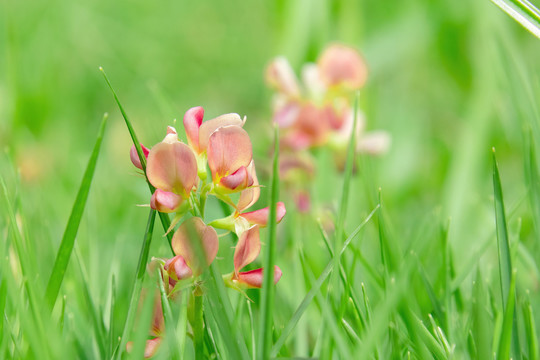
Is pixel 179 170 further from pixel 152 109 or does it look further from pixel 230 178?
pixel 152 109

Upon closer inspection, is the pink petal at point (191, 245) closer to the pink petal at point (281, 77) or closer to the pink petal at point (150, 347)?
the pink petal at point (150, 347)

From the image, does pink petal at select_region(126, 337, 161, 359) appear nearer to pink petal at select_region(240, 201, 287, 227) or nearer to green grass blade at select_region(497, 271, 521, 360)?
pink petal at select_region(240, 201, 287, 227)

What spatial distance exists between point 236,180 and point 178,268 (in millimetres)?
89

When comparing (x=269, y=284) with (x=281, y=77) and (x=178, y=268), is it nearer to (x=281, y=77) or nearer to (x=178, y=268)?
(x=178, y=268)

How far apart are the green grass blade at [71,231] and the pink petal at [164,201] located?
0.19ft

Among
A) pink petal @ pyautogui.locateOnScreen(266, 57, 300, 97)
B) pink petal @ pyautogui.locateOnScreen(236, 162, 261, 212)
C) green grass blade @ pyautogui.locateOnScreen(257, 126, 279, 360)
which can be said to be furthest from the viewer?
pink petal @ pyautogui.locateOnScreen(266, 57, 300, 97)

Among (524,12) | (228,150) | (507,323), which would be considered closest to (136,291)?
(228,150)

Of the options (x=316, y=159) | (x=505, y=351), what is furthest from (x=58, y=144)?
(x=505, y=351)

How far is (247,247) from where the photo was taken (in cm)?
50

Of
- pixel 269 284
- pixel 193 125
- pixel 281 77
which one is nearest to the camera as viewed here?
pixel 269 284

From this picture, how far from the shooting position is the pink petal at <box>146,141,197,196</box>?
47 cm

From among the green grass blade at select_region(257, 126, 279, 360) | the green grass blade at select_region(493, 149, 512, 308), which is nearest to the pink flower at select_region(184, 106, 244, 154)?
the green grass blade at select_region(257, 126, 279, 360)

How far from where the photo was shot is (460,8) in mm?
1960

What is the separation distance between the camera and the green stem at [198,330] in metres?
0.49
